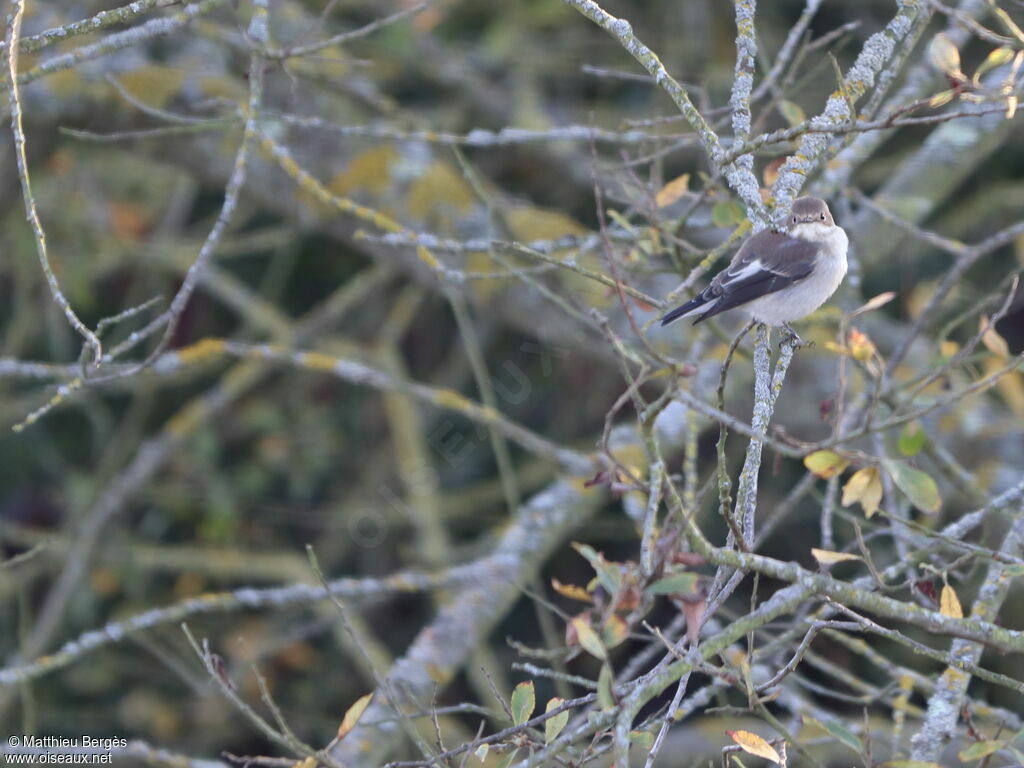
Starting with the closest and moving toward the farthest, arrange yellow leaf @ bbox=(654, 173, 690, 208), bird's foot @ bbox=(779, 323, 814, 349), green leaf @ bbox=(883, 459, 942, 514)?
1. green leaf @ bbox=(883, 459, 942, 514)
2. bird's foot @ bbox=(779, 323, 814, 349)
3. yellow leaf @ bbox=(654, 173, 690, 208)

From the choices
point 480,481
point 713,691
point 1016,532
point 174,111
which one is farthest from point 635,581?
point 480,481

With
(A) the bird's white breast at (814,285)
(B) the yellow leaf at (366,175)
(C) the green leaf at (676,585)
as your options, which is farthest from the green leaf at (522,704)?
(B) the yellow leaf at (366,175)

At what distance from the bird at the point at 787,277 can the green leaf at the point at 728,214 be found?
112 millimetres

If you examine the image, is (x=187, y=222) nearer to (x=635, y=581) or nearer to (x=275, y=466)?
(x=275, y=466)

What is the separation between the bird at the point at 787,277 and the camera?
3.10 meters

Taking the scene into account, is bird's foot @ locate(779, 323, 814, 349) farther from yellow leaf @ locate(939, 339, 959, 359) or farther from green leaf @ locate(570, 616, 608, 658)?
green leaf @ locate(570, 616, 608, 658)

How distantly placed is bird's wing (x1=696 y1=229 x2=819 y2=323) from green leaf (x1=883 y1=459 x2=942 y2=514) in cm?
93

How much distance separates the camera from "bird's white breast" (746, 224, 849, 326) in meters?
3.12

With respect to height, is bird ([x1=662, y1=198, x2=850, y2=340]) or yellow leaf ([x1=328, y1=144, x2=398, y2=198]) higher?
yellow leaf ([x1=328, y1=144, x2=398, y2=198])

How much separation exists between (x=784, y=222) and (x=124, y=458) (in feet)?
12.1

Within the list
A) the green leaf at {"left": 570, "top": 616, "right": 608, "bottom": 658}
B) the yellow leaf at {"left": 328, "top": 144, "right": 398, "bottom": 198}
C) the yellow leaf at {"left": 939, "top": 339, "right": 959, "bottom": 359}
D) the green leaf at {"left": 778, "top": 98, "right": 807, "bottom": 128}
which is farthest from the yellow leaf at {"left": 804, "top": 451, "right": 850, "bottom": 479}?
the yellow leaf at {"left": 328, "top": 144, "right": 398, "bottom": 198}

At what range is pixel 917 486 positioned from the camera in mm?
2166

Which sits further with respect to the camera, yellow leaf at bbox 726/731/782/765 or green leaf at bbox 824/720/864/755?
green leaf at bbox 824/720/864/755

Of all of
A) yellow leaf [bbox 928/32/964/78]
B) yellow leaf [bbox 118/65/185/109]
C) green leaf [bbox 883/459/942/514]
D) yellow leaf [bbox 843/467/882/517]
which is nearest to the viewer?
green leaf [bbox 883/459/942/514]
